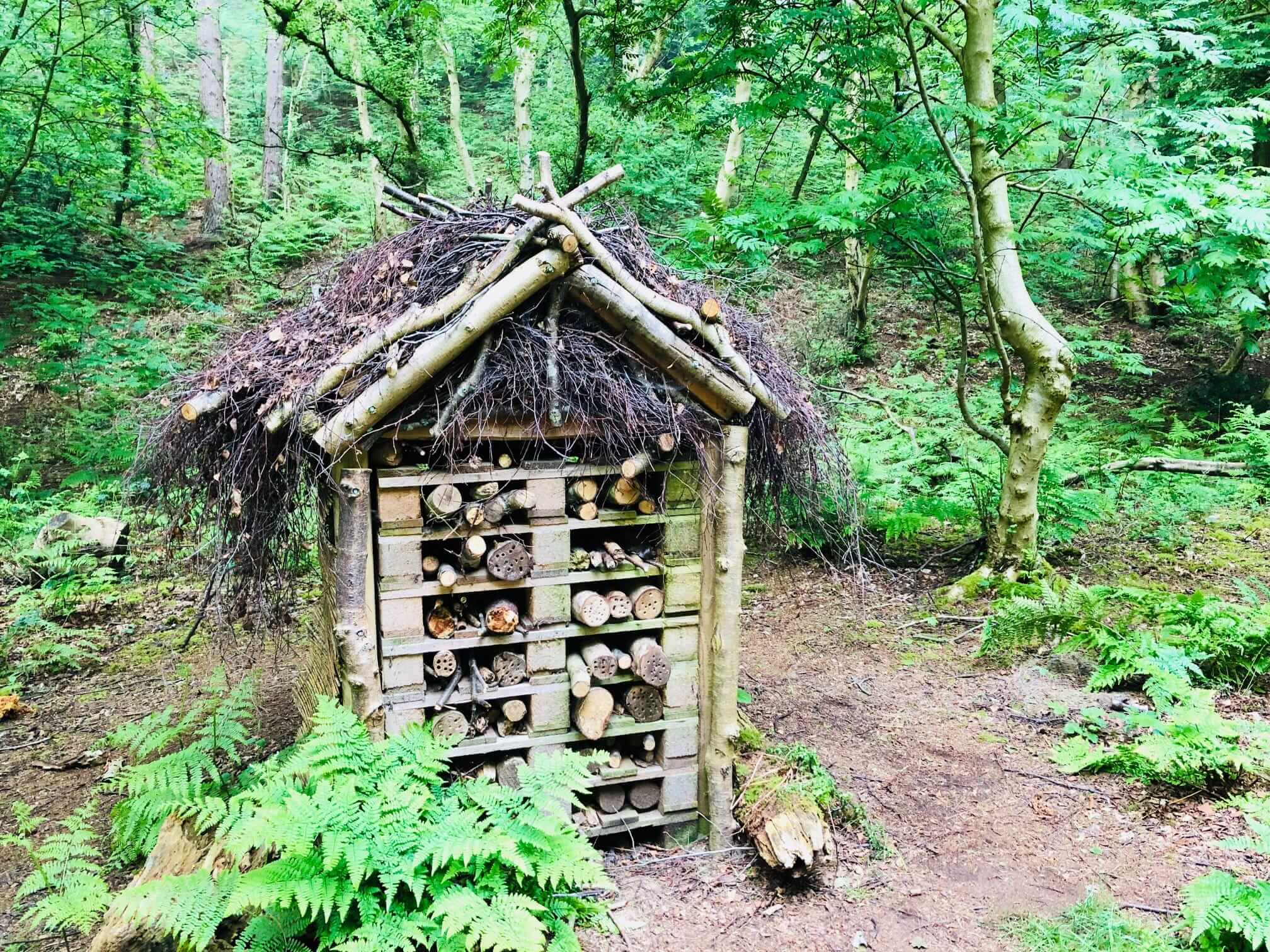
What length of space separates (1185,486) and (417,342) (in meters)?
9.23

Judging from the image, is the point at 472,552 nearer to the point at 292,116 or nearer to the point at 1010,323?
the point at 1010,323

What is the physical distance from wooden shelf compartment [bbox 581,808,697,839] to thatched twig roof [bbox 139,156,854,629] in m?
2.08

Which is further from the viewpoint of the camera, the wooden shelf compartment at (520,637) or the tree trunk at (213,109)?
the tree trunk at (213,109)

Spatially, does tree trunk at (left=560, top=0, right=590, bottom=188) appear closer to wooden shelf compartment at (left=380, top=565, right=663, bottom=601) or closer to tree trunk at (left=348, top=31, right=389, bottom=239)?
tree trunk at (left=348, top=31, right=389, bottom=239)

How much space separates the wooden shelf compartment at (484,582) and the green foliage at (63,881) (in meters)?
1.94

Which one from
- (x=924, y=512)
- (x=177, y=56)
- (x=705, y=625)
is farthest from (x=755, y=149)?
(x=177, y=56)

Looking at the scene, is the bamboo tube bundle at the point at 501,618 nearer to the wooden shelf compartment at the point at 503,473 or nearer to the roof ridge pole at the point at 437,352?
the wooden shelf compartment at the point at 503,473

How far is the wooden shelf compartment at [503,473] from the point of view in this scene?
12.9 feet

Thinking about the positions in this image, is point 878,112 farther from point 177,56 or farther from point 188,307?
point 177,56

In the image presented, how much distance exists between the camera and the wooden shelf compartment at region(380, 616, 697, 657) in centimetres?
404

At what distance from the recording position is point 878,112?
284 inches

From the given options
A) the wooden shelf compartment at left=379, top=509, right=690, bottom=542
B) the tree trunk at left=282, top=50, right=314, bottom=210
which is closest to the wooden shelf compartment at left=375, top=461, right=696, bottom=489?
the wooden shelf compartment at left=379, top=509, right=690, bottom=542

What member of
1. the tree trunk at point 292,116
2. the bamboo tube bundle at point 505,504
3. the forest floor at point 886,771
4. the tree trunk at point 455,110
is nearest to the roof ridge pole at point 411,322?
the bamboo tube bundle at point 505,504

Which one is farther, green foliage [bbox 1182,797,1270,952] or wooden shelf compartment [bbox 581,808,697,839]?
wooden shelf compartment [bbox 581,808,697,839]
